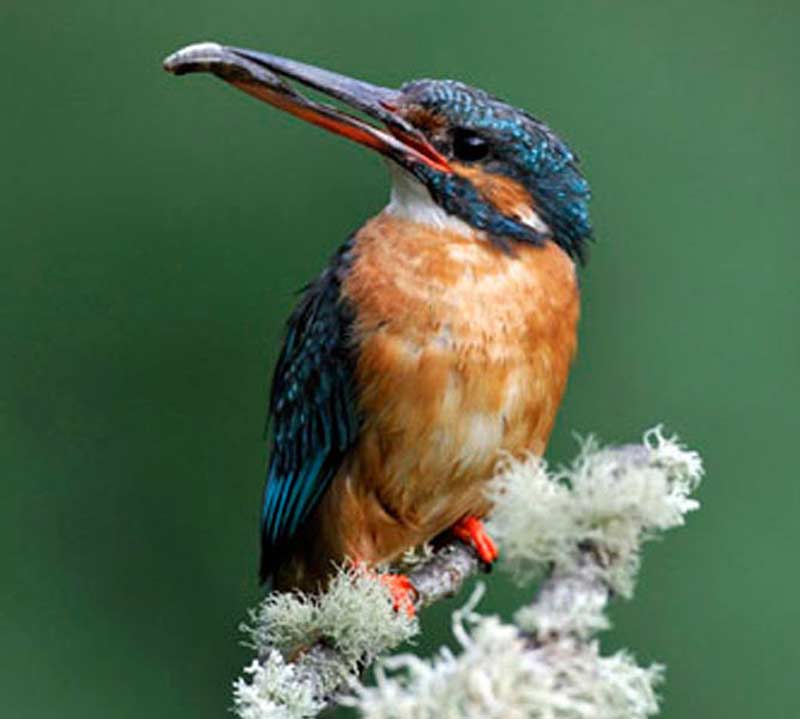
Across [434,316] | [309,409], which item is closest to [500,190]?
[434,316]

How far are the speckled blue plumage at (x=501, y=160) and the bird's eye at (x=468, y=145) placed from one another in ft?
0.04

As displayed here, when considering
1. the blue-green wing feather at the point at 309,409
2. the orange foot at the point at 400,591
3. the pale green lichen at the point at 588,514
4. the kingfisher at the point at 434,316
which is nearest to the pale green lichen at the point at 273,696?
the pale green lichen at the point at 588,514

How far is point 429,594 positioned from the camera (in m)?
2.95

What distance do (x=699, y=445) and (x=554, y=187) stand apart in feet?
2.57

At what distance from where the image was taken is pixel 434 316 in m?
2.84

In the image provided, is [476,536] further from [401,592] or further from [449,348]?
[449,348]

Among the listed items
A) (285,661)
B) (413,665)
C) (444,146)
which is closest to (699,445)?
(444,146)

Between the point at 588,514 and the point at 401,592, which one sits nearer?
the point at 588,514

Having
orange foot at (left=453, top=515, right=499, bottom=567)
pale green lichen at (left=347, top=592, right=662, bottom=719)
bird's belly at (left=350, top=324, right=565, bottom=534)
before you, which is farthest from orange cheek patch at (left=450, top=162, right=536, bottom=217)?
pale green lichen at (left=347, top=592, right=662, bottom=719)

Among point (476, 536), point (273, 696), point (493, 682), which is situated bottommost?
point (493, 682)

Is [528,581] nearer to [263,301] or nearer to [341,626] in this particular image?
[341,626]

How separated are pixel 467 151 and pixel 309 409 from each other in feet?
1.94

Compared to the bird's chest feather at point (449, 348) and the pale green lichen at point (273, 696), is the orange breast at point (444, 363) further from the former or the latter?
the pale green lichen at point (273, 696)

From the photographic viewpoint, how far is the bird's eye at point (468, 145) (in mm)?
2867
